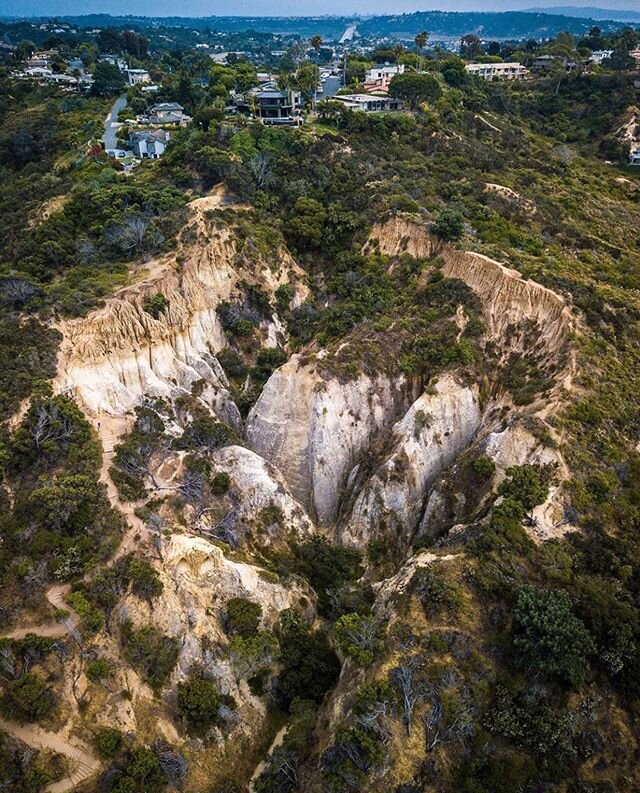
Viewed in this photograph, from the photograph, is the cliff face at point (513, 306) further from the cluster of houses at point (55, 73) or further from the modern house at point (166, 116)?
the cluster of houses at point (55, 73)

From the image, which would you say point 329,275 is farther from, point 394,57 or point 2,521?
point 394,57

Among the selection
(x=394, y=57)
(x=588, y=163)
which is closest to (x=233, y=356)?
(x=588, y=163)

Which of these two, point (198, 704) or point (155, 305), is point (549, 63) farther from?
point (198, 704)

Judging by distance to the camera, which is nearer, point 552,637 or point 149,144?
point 552,637

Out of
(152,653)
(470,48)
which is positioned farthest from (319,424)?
(470,48)

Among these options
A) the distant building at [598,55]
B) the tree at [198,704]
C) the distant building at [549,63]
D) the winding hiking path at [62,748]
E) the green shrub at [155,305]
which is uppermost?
the distant building at [598,55]

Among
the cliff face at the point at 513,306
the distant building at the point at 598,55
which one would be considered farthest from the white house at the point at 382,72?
the cliff face at the point at 513,306
